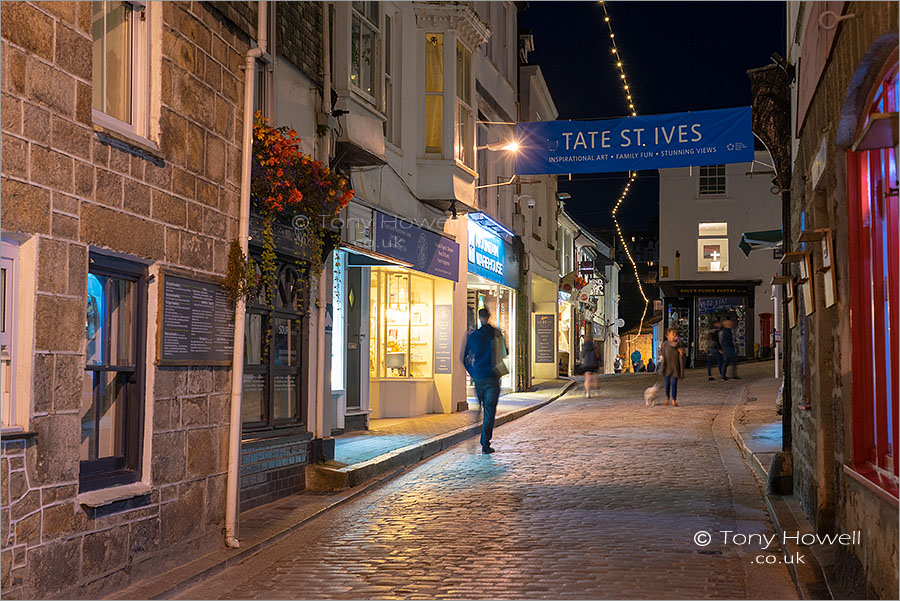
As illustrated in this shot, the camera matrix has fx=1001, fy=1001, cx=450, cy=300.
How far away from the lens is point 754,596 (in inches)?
259

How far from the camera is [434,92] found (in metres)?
18.6

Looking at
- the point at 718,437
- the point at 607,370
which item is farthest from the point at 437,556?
the point at 607,370

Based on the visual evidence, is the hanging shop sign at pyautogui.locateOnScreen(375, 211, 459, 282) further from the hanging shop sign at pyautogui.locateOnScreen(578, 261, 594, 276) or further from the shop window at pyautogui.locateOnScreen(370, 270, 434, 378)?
the hanging shop sign at pyautogui.locateOnScreen(578, 261, 594, 276)

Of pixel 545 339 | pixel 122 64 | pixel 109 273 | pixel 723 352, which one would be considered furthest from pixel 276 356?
A: pixel 545 339

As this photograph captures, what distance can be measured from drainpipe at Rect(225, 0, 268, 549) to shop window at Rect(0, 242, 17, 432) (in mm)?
2799

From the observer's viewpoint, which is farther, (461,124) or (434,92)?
(461,124)

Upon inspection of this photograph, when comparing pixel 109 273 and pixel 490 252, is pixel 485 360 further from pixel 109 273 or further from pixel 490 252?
pixel 490 252

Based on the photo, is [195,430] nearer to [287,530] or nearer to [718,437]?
[287,530]

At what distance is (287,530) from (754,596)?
4285 millimetres

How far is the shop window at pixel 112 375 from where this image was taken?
6.96 m

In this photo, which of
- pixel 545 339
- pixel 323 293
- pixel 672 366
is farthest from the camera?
pixel 545 339

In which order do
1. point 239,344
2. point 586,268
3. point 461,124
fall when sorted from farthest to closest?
point 586,268 → point 461,124 → point 239,344

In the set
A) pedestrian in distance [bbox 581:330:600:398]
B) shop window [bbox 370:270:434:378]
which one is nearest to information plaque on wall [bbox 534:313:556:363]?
pedestrian in distance [bbox 581:330:600:398]

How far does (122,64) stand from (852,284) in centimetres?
536
